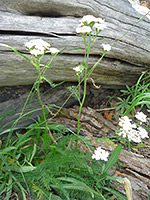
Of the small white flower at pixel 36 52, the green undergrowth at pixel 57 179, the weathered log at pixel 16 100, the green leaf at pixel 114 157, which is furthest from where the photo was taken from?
the weathered log at pixel 16 100

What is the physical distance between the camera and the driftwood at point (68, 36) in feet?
6.51

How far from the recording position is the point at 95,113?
2.56 metres

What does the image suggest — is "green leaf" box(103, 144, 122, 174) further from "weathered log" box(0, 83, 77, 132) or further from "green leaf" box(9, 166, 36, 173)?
"weathered log" box(0, 83, 77, 132)

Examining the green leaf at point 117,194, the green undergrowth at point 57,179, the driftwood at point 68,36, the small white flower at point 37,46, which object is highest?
the driftwood at point 68,36

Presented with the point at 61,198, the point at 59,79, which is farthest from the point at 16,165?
the point at 59,79

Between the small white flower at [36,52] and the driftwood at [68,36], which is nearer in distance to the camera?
the small white flower at [36,52]

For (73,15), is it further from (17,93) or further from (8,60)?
(17,93)

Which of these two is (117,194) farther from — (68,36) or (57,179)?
(68,36)

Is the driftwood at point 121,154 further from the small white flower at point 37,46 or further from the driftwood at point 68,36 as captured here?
the small white flower at point 37,46

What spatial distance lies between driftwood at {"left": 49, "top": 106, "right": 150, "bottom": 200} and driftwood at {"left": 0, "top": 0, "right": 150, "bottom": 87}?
1.80 feet

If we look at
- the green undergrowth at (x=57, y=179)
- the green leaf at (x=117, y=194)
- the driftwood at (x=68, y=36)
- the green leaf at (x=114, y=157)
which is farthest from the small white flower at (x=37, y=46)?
the green leaf at (x=117, y=194)

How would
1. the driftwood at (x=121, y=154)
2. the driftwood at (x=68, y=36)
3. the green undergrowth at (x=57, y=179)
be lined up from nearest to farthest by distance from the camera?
1. the green undergrowth at (x=57, y=179)
2. the driftwood at (x=121, y=154)
3. the driftwood at (x=68, y=36)

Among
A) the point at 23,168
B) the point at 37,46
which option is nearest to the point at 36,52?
the point at 37,46

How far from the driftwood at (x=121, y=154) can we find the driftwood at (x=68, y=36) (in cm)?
55
